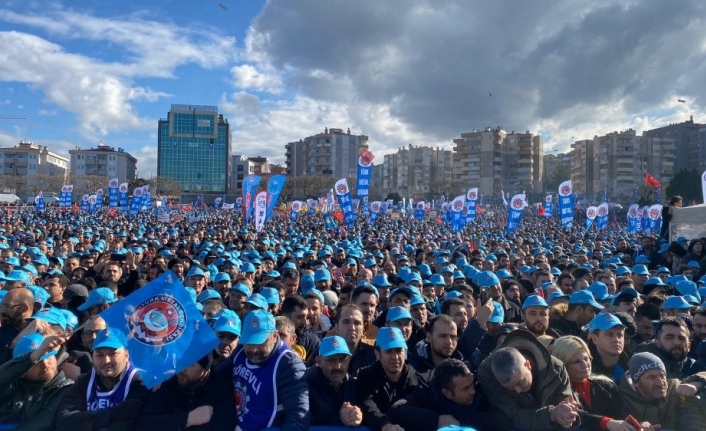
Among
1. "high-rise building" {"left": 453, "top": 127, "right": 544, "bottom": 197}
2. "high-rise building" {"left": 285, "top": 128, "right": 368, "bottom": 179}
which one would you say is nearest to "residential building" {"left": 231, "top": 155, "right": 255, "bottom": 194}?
"high-rise building" {"left": 285, "top": 128, "right": 368, "bottom": 179}

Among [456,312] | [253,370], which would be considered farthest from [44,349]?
[456,312]

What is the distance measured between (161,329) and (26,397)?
3.07ft

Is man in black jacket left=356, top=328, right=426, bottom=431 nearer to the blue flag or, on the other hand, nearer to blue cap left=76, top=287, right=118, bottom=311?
the blue flag

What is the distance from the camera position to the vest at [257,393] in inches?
136

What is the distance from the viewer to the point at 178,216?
36.3 m

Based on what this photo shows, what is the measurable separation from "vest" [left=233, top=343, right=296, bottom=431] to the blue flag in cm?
29

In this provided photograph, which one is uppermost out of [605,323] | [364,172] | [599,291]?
[364,172]

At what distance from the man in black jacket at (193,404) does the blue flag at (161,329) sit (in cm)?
15

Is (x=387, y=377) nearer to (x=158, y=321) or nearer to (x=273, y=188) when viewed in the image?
(x=158, y=321)

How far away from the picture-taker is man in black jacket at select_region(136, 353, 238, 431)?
3.24 m

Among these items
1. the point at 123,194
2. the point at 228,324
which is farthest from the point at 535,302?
the point at 123,194

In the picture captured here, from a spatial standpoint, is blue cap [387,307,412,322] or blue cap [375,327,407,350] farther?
blue cap [387,307,412,322]

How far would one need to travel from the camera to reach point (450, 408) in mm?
3459

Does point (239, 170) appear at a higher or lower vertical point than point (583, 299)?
higher
